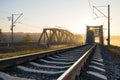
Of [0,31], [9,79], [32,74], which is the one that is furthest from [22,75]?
[0,31]

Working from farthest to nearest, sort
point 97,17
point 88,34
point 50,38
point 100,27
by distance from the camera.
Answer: point 50,38 → point 100,27 → point 88,34 → point 97,17

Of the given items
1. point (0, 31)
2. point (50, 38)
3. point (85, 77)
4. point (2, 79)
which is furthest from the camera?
point (0, 31)

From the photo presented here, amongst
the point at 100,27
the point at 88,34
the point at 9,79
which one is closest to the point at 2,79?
the point at 9,79

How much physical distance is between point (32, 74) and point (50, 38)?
73717 millimetres

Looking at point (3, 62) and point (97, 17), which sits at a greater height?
point (97, 17)

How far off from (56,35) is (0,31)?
57757mm

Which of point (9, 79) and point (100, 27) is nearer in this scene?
point (9, 79)

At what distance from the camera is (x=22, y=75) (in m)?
6.00

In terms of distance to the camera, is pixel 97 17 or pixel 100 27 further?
pixel 100 27

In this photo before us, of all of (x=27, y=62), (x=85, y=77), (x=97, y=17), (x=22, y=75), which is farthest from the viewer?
(x=97, y=17)

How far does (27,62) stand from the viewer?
8328mm

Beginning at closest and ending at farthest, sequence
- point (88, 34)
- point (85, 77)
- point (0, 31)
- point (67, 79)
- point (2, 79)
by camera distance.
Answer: point (67, 79) < point (2, 79) < point (85, 77) < point (88, 34) < point (0, 31)

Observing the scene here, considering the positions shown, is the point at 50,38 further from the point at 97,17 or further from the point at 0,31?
the point at 0,31

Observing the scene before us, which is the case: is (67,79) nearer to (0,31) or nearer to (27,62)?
(27,62)
